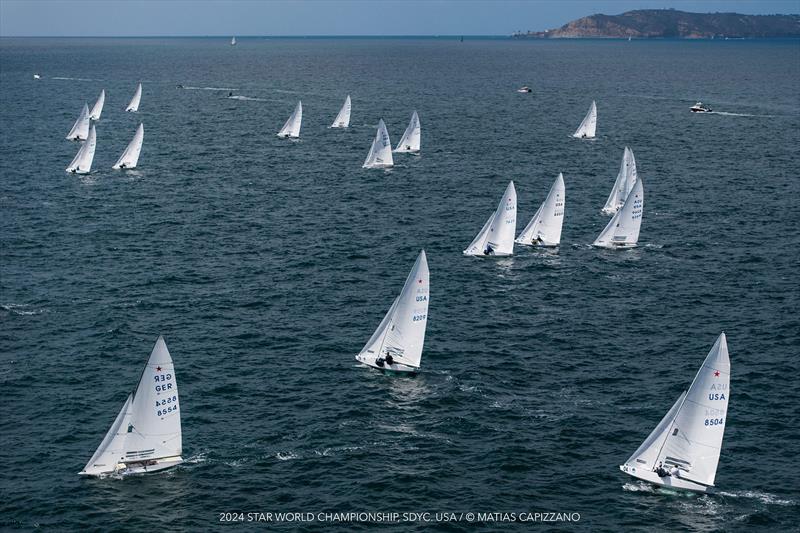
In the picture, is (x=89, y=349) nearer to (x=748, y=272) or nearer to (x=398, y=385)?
(x=398, y=385)

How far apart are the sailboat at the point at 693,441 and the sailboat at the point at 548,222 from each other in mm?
46019

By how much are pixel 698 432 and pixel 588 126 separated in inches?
4940

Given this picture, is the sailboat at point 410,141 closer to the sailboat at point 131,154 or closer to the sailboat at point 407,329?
the sailboat at point 131,154

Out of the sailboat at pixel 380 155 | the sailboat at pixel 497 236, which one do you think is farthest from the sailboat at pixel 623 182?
the sailboat at pixel 380 155

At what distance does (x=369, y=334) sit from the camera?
74.3 metres

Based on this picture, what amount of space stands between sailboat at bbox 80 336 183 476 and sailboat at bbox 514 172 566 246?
2108 inches

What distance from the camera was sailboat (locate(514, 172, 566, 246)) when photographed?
96.7 m

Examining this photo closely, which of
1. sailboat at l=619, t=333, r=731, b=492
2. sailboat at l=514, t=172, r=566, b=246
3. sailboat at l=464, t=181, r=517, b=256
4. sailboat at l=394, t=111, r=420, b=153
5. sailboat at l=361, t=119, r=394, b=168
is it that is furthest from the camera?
sailboat at l=394, t=111, r=420, b=153

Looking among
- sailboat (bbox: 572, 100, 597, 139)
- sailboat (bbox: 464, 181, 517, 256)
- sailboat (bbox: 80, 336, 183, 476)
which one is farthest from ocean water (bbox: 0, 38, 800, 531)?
sailboat (bbox: 572, 100, 597, 139)

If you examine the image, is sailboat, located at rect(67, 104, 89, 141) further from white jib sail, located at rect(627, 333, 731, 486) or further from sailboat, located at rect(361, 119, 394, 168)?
white jib sail, located at rect(627, 333, 731, 486)

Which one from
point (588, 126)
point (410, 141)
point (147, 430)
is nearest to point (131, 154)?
point (410, 141)

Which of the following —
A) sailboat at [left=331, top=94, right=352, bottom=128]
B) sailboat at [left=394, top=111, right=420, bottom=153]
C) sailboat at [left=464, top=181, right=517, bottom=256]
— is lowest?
sailboat at [left=464, top=181, right=517, bottom=256]

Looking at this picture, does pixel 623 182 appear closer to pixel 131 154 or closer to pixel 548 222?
pixel 548 222

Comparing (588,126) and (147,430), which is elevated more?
(588,126)
